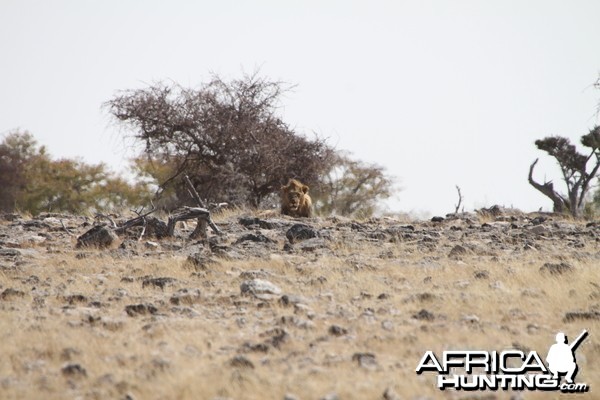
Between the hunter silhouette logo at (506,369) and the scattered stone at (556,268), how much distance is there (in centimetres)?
396

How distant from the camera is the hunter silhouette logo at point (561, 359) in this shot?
312 inches

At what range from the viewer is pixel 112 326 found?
9398 millimetres

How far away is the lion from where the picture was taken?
22.0 metres

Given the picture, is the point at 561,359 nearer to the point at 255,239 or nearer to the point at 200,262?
the point at 200,262

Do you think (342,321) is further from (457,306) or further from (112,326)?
(112,326)

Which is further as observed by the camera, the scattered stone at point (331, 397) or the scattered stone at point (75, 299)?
the scattered stone at point (75, 299)

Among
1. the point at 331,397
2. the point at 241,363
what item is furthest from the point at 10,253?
the point at 331,397

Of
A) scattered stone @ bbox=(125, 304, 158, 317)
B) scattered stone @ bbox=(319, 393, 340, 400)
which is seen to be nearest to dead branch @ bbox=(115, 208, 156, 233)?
scattered stone @ bbox=(125, 304, 158, 317)

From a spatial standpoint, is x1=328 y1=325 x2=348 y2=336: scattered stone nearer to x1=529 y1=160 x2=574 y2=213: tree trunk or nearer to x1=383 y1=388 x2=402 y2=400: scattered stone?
x1=383 y1=388 x2=402 y2=400: scattered stone

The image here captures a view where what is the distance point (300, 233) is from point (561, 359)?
8810 mm

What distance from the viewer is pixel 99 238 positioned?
53.2ft

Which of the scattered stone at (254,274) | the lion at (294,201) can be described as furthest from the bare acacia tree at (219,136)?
the scattered stone at (254,274)

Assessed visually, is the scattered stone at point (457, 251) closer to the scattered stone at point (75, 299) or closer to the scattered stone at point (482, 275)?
the scattered stone at point (482, 275)

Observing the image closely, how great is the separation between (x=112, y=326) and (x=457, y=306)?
12.1 ft
